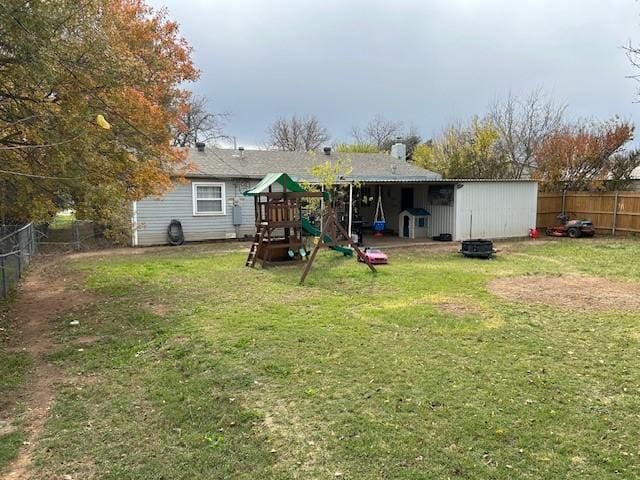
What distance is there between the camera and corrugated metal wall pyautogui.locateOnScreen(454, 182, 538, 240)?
15.9 meters

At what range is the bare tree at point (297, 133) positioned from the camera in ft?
129

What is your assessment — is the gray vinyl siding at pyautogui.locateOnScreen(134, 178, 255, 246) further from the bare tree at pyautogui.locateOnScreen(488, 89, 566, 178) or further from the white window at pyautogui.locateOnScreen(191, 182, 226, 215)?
the bare tree at pyautogui.locateOnScreen(488, 89, 566, 178)

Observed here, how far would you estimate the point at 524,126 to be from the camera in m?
25.9

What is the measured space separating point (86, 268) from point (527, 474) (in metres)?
10.2

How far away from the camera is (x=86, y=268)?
10.4 m

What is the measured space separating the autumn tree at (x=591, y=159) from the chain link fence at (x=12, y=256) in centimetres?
1907

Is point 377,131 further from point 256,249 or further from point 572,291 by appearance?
point 572,291

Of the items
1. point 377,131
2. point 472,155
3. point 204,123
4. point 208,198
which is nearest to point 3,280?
point 208,198

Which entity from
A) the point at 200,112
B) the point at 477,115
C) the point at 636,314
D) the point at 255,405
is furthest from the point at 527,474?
the point at 200,112

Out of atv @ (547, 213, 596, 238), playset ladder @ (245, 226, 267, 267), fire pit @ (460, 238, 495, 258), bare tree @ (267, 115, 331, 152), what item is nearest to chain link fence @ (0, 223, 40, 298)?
playset ladder @ (245, 226, 267, 267)

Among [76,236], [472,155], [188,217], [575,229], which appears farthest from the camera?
[472,155]

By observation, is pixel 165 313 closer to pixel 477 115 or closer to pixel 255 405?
pixel 255 405

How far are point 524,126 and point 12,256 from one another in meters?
25.7

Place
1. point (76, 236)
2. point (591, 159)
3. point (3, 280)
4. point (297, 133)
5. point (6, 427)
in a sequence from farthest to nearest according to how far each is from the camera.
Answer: point (297, 133) → point (591, 159) → point (76, 236) → point (3, 280) → point (6, 427)
